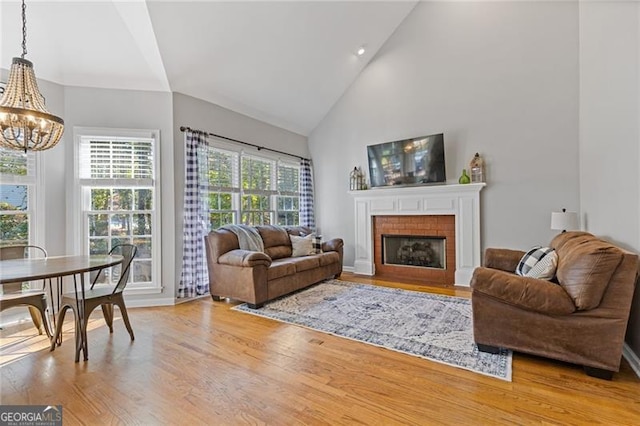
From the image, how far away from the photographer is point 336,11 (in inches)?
166

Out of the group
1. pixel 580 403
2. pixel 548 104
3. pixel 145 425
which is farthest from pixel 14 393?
pixel 548 104

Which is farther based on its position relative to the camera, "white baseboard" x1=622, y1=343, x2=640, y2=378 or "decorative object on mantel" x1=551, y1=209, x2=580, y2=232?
"decorative object on mantel" x1=551, y1=209, x2=580, y2=232

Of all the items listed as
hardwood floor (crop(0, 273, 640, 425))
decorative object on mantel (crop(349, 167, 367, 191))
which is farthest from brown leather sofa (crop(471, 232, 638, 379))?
decorative object on mantel (crop(349, 167, 367, 191))

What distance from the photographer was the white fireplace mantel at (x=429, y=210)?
457cm

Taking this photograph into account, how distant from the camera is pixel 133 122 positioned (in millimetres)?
3760

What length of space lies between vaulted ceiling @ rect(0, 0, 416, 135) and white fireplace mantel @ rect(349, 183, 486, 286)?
238 cm

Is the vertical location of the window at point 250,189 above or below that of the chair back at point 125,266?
above

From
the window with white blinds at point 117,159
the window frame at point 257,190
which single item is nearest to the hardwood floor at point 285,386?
the window with white blinds at point 117,159

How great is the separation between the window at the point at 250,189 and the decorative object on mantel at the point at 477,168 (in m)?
3.27

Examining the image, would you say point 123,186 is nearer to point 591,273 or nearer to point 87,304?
point 87,304

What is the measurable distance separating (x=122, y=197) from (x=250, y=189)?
192cm

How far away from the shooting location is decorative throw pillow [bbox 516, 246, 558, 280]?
242 centimetres

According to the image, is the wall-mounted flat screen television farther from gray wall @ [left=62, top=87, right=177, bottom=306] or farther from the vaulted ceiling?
gray wall @ [left=62, top=87, right=177, bottom=306]

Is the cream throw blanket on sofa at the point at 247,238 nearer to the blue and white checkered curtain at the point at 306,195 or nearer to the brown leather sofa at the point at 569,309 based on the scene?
the blue and white checkered curtain at the point at 306,195
